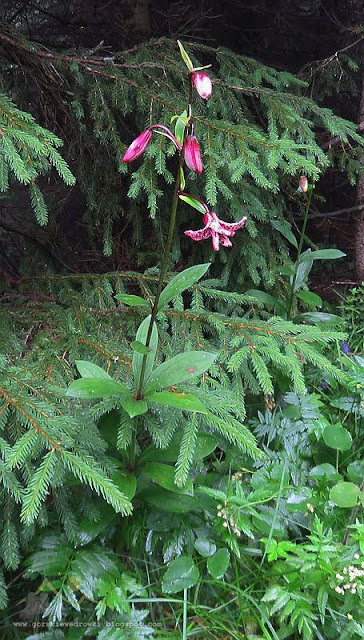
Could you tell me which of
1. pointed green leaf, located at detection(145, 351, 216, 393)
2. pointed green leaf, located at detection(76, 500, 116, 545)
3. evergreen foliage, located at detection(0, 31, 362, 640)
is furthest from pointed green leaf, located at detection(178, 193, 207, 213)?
pointed green leaf, located at detection(76, 500, 116, 545)

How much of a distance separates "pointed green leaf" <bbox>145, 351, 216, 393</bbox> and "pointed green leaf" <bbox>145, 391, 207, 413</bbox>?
0.03 m

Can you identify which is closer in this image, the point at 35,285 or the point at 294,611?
the point at 294,611

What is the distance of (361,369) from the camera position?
1.98 metres

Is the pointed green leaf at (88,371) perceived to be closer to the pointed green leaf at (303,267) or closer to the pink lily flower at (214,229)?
the pink lily flower at (214,229)

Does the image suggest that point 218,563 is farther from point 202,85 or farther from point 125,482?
point 202,85

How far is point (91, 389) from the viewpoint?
126 cm

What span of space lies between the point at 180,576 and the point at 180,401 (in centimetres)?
59

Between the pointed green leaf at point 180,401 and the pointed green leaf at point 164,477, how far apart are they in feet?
0.91

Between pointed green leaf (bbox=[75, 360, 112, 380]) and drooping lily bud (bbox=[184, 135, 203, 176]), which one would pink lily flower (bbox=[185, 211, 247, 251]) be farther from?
pointed green leaf (bbox=[75, 360, 112, 380])

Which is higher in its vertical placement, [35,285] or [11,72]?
Result: [11,72]

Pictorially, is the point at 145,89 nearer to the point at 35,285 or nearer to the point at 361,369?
the point at 35,285

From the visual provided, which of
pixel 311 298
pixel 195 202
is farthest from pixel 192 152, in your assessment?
pixel 311 298

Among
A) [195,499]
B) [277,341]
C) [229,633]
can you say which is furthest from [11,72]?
[229,633]

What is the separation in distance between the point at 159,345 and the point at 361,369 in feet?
2.95
